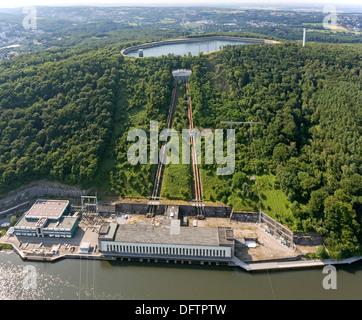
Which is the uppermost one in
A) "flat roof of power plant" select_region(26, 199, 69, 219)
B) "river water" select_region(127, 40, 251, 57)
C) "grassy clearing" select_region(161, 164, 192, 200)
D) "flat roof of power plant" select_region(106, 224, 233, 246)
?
"river water" select_region(127, 40, 251, 57)

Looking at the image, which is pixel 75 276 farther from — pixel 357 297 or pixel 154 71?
pixel 154 71

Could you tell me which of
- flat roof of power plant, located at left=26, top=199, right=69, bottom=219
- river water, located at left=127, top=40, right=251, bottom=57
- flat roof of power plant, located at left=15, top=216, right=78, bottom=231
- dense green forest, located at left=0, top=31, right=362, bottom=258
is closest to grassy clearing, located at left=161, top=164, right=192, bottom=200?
dense green forest, located at left=0, top=31, right=362, bottom=258

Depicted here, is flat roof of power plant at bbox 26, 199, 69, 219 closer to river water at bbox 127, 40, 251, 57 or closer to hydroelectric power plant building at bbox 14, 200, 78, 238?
hydroelectric power plant building at bbox 14, 200, 78, 238

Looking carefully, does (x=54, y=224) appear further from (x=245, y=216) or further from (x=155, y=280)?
(x=245, y=216)

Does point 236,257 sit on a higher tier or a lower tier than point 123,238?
lower

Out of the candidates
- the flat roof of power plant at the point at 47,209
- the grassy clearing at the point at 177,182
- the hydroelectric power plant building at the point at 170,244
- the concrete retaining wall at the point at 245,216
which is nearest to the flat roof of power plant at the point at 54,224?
the flat roof of power plant at the point at 47,209

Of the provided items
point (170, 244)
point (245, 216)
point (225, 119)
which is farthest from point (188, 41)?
point (170, 244)

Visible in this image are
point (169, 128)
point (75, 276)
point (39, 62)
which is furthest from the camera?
point (39, 62)

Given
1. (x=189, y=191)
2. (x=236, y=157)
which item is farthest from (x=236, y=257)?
(x=236, y=157)
